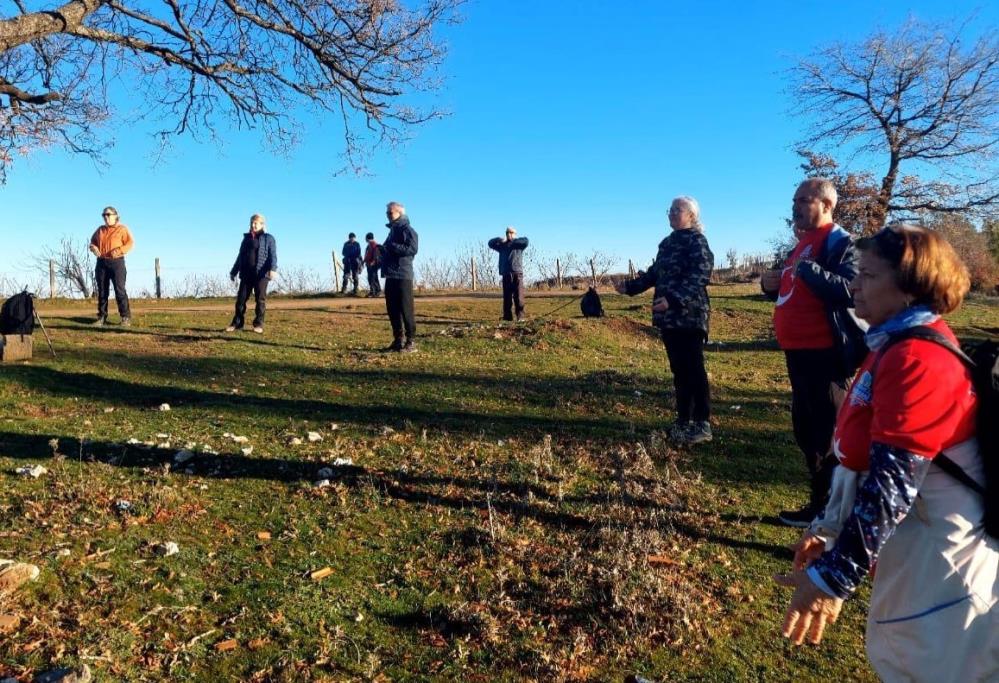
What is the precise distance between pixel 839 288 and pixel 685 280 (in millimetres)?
1888

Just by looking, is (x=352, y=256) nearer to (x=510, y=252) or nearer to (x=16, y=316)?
(x=510, y=252)

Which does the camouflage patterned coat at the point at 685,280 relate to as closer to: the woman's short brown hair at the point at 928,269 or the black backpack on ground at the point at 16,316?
the woman's short brown hair at the point at 928,269

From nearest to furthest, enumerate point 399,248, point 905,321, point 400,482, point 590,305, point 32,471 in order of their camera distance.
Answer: point 905,321 < point 32,471 < point 400,482 < point 399,248 < point 590,305

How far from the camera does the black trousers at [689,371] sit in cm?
564

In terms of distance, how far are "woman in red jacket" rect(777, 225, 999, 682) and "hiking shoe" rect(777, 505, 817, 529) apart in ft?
8.17

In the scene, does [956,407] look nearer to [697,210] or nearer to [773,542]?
[773,542]

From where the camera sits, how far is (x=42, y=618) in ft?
9.41

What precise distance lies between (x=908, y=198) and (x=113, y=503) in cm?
2903

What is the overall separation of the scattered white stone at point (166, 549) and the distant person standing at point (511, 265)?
37.7 ft

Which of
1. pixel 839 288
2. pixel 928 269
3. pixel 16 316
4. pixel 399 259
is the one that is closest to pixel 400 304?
pixel 399 259

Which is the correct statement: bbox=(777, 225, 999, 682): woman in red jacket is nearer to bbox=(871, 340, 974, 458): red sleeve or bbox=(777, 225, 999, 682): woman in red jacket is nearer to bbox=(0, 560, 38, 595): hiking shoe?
bbox=(871, 340, 974, 458): red sleeve

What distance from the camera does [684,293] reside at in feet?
18.3

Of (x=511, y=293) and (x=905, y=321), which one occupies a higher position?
(x=511, y=293)

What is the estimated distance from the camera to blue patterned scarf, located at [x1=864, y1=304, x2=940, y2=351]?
5.99 ft
